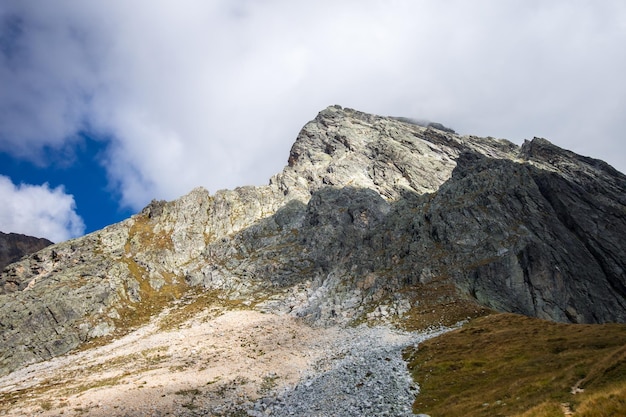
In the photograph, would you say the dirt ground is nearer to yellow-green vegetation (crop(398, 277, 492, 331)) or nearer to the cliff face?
the cliff face

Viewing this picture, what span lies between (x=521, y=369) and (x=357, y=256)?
59.6 meters

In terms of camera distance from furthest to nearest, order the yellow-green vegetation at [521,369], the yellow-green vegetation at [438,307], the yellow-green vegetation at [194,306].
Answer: the yellow-green vegetation at [194,306]
the yellow-green vegetation at [438,307]
the yellow-green vegetation at [521,369]

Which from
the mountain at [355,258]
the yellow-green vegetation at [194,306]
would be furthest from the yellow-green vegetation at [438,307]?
the yellow-green vegetation at [194,306]

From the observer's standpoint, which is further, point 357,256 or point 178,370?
point 357,256

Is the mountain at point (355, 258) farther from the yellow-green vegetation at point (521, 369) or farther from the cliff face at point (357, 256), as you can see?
the yellow-green vegetation at point (521, 369)

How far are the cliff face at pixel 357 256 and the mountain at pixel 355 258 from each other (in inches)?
15.2

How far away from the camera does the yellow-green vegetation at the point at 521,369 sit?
2308cm

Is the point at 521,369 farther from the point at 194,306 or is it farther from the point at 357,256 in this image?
the point at 194,306

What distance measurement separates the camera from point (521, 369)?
1419 inches

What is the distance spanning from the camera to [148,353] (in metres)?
64.1

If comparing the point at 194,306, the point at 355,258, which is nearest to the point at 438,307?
the point at 355,258

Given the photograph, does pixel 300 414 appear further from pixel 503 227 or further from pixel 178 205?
pixel 178 205

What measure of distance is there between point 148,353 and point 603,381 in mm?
62843

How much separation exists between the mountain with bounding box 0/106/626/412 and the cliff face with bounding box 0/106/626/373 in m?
0.39
